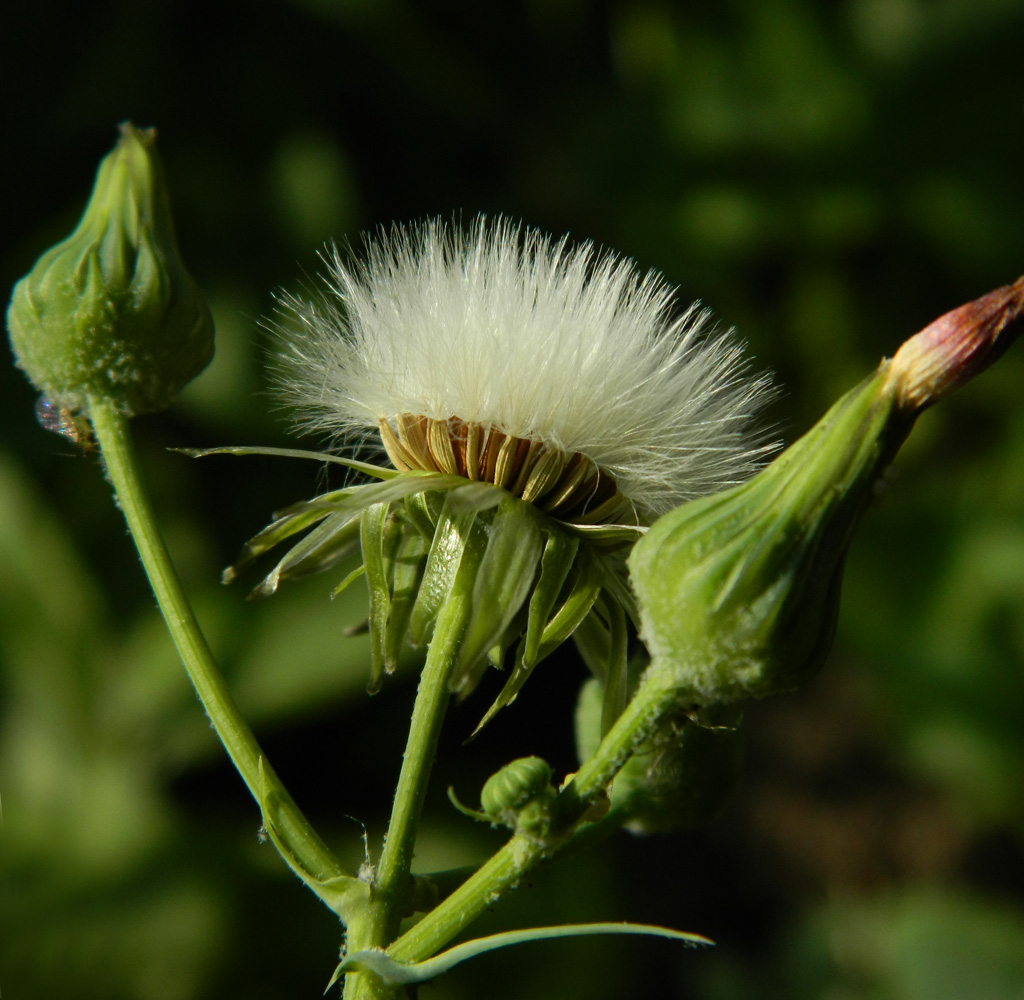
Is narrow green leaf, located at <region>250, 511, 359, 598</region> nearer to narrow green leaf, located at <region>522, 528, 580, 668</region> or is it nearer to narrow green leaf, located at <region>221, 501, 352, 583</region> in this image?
narrow green leaf, located at <region>221, 501, 352, 583</region>

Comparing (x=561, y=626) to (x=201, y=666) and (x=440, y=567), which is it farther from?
(x=201, y=666)

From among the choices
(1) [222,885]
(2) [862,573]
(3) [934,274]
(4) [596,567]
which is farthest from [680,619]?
(3) [934,274]

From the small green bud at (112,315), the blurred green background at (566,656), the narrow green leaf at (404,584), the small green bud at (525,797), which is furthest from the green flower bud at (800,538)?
the blurred green background at (566,656)

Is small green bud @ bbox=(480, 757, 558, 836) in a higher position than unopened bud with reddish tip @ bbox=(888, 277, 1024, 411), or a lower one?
lower

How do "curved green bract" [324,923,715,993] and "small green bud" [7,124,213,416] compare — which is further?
"small green bud" [7,124,213,416]

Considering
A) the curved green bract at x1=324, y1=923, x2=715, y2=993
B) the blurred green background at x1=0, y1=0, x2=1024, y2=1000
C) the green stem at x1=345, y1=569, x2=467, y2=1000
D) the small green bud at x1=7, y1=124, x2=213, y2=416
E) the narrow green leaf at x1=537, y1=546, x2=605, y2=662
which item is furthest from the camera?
the blurred green background at x1=0, y1=0, x2=1024, y2=1000

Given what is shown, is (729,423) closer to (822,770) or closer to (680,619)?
(680,619)

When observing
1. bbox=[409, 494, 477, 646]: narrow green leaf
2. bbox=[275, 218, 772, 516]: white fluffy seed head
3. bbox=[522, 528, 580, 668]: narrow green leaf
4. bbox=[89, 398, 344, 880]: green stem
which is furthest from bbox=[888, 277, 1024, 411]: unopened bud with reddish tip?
bbox=[89, 398, 344, 880]: green stem
